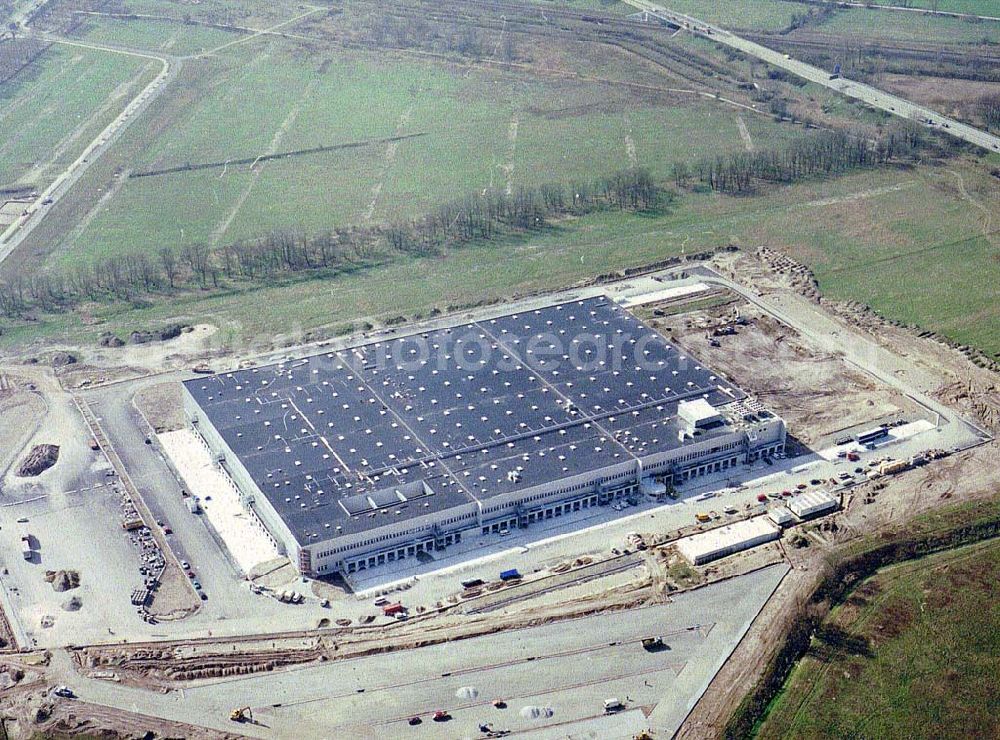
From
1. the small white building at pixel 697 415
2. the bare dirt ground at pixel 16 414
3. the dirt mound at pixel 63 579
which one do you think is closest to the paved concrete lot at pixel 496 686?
the dirt mound at pixel 63 579

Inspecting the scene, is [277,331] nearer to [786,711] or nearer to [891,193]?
[786,711]

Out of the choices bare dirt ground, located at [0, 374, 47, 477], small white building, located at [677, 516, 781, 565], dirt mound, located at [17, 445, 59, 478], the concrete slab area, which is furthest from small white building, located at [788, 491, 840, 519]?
bare dirt ground, located at [0, 374, 47, 477]

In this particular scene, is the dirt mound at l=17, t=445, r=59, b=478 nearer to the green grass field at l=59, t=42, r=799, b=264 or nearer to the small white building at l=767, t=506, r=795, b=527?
the green grass field at l=59, t=42, r=799, b=264

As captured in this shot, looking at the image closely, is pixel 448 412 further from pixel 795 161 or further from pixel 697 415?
pixel 795 161

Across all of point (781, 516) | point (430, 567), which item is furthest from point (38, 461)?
point (781, 516)

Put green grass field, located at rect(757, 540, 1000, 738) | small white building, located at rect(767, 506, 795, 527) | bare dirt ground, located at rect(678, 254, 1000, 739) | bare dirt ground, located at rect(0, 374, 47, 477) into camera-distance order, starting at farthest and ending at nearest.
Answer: bare dirt ground, located at rect(0, 374, 47, 477) → small white building, located at rect(767, 506, 795, 527) → bare dirt ground, located at rect(678, 254, 1000, 739) → green grass field, located at rect(757, 540, 1000, 738)

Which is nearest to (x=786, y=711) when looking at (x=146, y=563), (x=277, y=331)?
(x=146, y=563)
